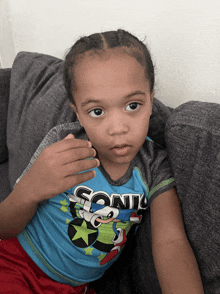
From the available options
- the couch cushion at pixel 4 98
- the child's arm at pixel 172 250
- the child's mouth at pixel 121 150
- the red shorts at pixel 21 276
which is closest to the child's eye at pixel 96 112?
the child's mouth at pixel 121 150

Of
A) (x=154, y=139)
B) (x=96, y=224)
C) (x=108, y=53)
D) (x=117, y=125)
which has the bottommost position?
(x=96, y=224)

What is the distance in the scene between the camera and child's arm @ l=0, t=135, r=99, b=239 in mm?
670

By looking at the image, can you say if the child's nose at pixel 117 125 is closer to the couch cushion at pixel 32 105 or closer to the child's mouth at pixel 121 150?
the child's mouth at pixel 121 150

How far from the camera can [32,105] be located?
3.83 feet

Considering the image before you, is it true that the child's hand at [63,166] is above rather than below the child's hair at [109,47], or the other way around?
below

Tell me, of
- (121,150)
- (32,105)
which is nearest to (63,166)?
(121,150)

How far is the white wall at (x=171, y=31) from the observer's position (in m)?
0.83

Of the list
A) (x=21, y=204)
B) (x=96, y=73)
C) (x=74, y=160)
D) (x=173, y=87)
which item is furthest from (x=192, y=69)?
(x=21, y=204)

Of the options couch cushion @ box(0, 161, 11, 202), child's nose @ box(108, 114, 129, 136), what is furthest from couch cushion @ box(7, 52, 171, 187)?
child's nose @ box(108, 114, 129, 136)

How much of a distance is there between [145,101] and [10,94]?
0.87 meters

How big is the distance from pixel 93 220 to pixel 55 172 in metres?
0.27

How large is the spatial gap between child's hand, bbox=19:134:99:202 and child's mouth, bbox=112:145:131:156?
74mm

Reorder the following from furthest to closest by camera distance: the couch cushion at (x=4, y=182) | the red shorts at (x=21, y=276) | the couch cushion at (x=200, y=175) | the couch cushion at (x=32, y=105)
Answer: the couch cushion at (x=4, y=182) < the couch cushion at (x=32, y=105) < the red shorts at (x=21, y=276) < the couch cushion at (x=200, y=175)

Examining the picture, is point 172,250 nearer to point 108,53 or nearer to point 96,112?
point 96,112
